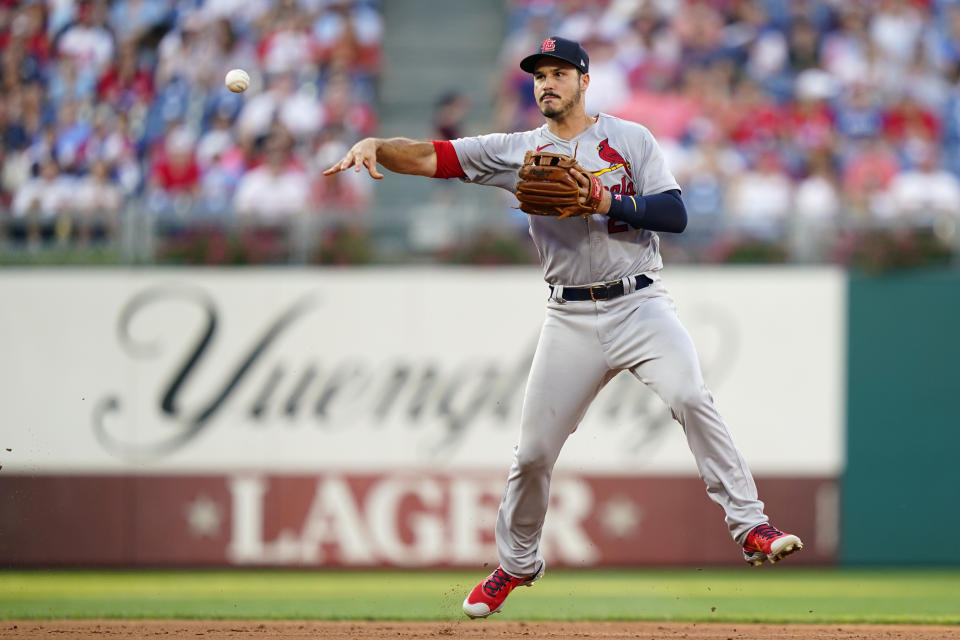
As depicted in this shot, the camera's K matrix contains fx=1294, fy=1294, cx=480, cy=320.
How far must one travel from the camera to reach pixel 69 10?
12.4 metres

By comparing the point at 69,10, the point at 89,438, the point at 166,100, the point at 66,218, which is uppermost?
the point at 69,10

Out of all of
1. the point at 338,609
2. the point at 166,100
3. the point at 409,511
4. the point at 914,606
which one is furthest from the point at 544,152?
the point at 166,100

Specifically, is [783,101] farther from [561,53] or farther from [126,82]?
[561,53]

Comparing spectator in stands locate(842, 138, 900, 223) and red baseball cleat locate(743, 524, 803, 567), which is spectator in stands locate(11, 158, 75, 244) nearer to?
spectator in stands locate(842, 138, 900, 223)

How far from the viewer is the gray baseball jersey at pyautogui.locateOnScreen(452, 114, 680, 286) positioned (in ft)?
18.2

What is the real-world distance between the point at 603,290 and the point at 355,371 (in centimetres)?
511

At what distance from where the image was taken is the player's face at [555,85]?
5.49 m

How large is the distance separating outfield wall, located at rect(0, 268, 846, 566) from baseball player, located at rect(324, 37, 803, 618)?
4.62 meters

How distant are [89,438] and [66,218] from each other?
1.75 metres

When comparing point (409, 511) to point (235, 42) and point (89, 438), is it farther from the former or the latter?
point (235, 42)

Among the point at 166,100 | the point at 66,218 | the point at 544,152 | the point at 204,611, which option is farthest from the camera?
the point at 166,100

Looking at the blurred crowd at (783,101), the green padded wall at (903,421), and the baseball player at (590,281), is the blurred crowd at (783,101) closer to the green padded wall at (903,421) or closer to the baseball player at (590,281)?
the green padded wall at (903,421)

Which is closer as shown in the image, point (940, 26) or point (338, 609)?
point (338, 609)

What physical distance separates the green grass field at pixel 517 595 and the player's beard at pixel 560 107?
10.4 ft
